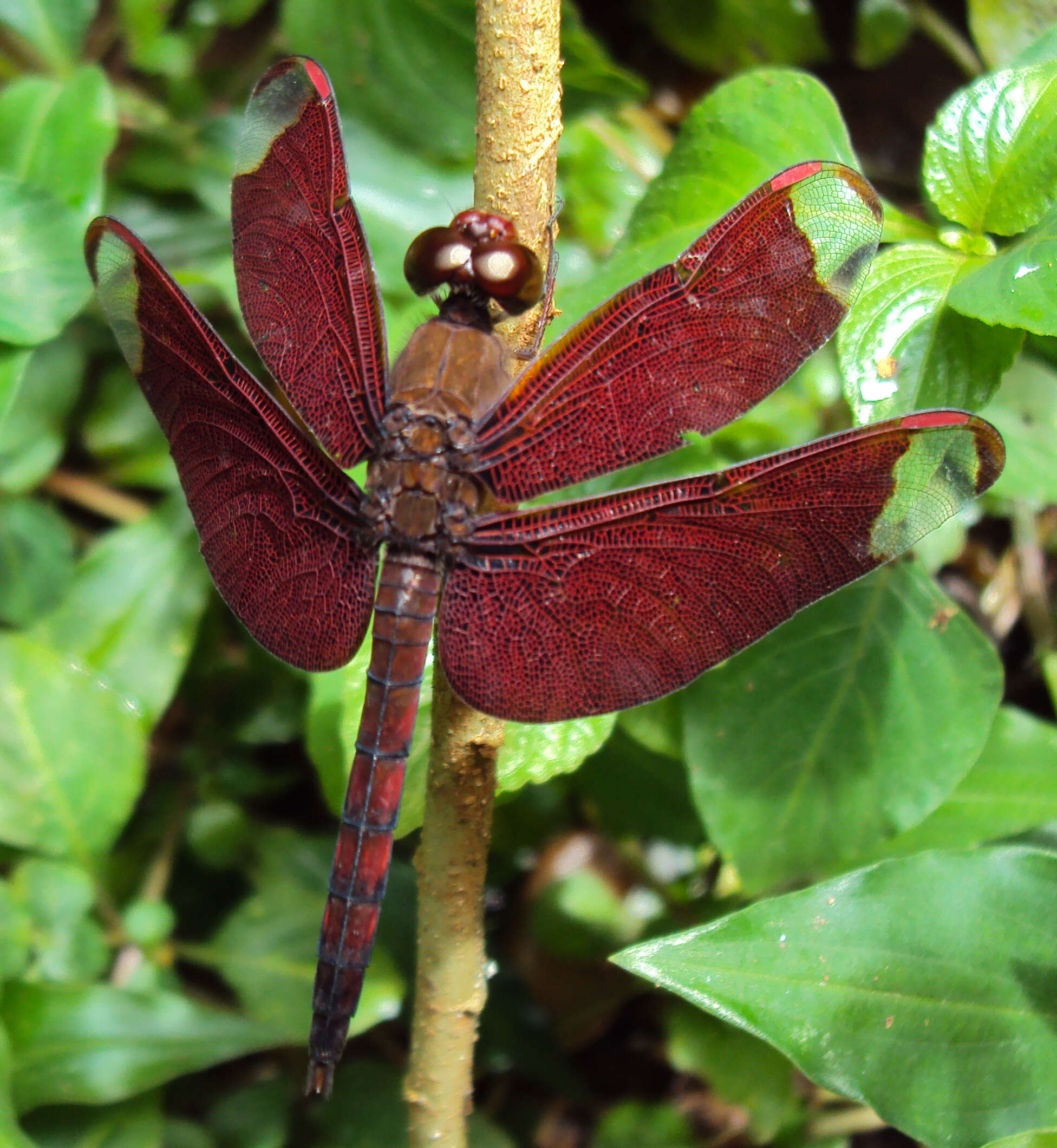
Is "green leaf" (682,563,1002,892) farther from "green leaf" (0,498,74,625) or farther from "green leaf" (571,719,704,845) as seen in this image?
"green leaf" (0,498,74,625)

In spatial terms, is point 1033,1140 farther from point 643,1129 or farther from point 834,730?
point 643,1129

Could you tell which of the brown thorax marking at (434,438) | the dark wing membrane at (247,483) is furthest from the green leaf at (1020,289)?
the dark wing membrane at (247,483)

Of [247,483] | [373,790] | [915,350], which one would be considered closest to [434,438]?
[247,483]

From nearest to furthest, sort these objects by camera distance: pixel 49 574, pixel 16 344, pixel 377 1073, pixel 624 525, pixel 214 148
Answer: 1. pixel 624 525
2. pixel 16 344
3. pixel 377 1073
4. pixel 49 574
5. pixel 214 148

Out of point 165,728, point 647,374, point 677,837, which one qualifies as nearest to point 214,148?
point 165,728

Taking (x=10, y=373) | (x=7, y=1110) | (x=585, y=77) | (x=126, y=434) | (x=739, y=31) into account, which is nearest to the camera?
(x=7, y=1110)

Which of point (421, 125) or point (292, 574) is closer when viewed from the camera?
point (292, 574)

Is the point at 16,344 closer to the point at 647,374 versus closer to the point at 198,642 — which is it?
the point at 198,642
